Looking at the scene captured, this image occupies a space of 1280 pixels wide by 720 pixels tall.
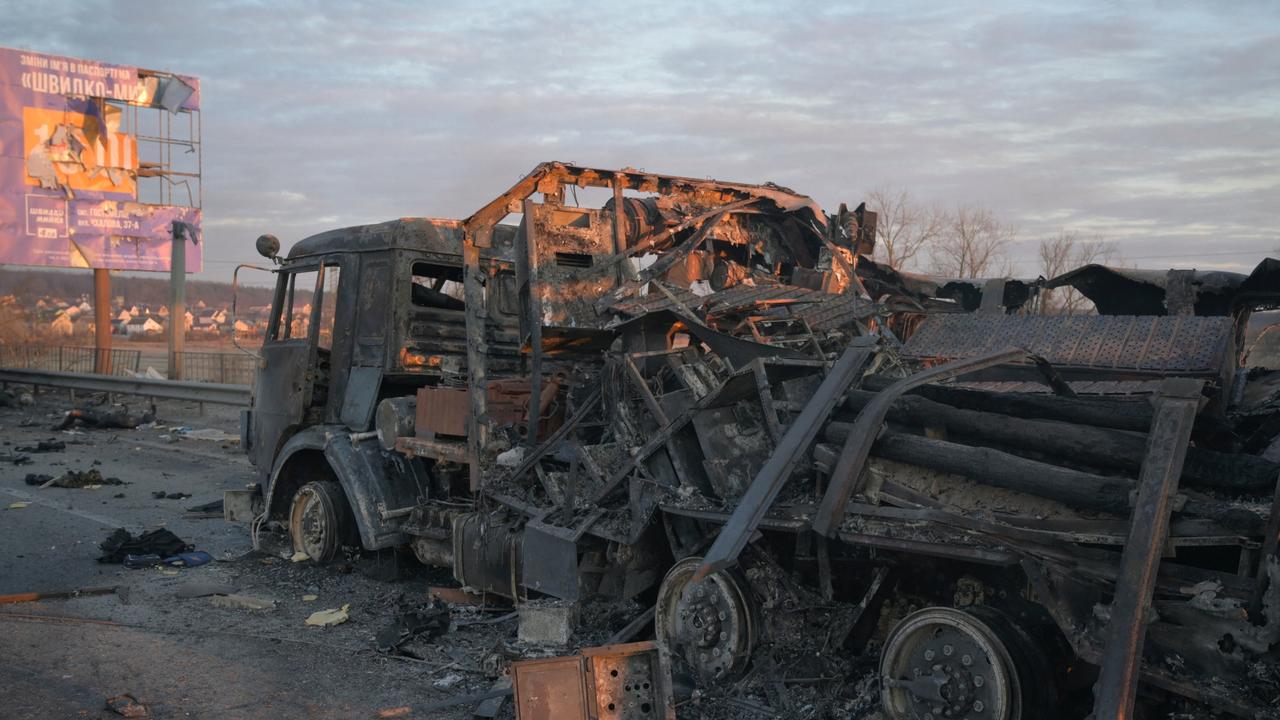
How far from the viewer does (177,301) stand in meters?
26.4

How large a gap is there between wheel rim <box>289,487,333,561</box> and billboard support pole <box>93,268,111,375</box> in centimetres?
1992

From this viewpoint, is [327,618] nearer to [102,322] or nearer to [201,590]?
[201,590]

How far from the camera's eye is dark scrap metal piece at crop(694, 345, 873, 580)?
4.25 m

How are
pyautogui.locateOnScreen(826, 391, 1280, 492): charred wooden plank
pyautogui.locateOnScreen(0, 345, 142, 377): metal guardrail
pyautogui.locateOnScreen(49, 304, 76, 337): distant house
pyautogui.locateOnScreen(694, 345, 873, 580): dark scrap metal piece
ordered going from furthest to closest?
pyautogui.locateOnScreen(49, 304, 76, 337): distant house < pyautogui.locateOnScreen(0, 345, 142, 377): metal guardrail < pyautogui.locateOnScreen(694, 345, 873, 580): dark scrap metal piece < pyautogui.locateOnScreen(826, 391, 1280, 492): charred wooden plank

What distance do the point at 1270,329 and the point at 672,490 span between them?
650 cm

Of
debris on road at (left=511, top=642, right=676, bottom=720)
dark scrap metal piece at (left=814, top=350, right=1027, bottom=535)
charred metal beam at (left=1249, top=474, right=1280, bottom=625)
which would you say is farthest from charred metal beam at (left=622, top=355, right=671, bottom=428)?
charred metal beam at (left=1249, top=474, right=1280, bottom=625)

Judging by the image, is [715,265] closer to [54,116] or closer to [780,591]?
[780,591]

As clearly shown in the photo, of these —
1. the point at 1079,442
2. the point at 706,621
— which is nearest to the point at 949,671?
the point at 1079,442

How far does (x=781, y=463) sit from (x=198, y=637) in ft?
12.9

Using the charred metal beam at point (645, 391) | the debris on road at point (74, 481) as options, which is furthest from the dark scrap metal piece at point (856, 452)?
the debris on road at point (74, 481)

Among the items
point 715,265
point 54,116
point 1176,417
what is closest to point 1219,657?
point 1176,417

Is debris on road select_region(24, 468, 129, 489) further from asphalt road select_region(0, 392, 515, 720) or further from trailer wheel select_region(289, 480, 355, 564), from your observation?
trailer wheel select_region(289, 480, 355, 564)

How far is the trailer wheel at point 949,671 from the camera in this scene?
3.67 metres

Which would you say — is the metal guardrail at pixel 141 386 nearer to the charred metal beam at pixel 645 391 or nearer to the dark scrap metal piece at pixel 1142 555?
the charred metal beam at pixel 645 391
